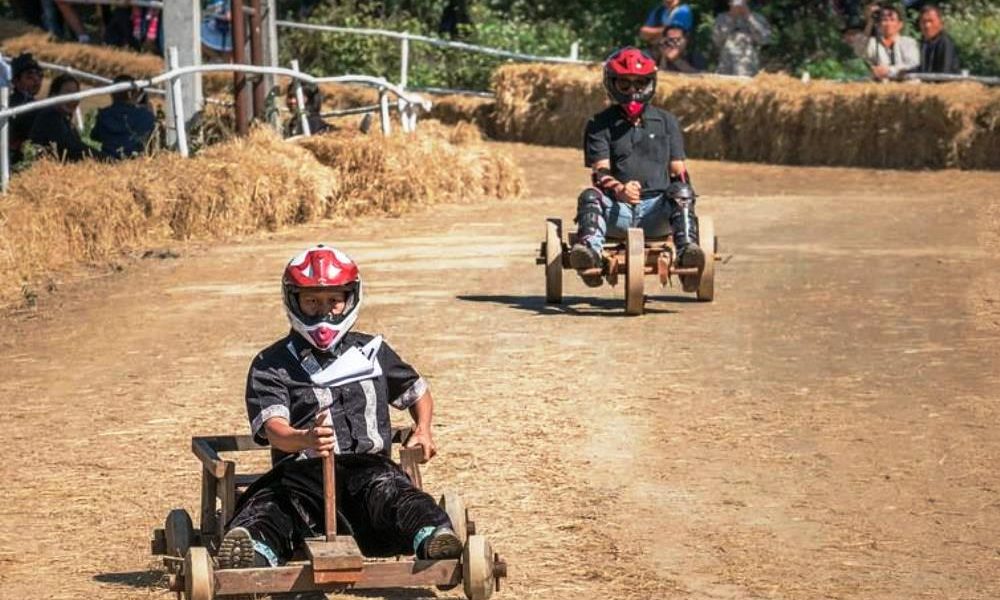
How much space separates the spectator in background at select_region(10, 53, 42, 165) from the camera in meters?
18.3

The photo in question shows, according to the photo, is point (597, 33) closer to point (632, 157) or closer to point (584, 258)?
point (632, 157)

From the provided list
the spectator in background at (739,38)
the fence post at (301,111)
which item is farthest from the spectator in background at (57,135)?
the spectator in background at (739,38)

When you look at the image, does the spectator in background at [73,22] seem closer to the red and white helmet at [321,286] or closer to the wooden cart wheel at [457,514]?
the red and white helmet at [321,286]

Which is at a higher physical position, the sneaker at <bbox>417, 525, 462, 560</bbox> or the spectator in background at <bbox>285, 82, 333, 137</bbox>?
the spectator in background at <bbox>285, 82, 333, 137</bbox>

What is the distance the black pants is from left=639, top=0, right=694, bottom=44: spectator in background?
1916 cm

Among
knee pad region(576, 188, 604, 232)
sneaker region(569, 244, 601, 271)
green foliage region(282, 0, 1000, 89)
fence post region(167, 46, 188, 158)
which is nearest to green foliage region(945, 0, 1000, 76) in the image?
green foliage region(282, 0, 1000, 89)

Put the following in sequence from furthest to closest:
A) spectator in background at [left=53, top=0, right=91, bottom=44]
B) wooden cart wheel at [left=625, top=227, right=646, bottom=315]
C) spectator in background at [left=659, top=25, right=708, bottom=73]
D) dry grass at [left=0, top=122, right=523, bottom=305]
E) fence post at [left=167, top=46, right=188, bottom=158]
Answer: spectator in background at [left=53, top=0, right=91, bottom=44] → spectator in background at [left=659, top=25, right=708, bottom=73] → fence post at [left=167, top=46, right=188, bottom=158] → dry grass at [left=0, top=122, right=523, bottom=305] → wooden cart wheel at [left=625, top=227, right=646, bottom=315]

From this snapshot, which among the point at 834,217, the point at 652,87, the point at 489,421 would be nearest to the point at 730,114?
the point at 834,217

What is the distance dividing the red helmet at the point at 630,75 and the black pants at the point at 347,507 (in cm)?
683

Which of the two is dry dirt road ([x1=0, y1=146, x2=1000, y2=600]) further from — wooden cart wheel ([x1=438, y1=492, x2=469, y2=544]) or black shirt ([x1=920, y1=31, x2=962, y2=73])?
black shirt ([x1=920, y1=31, x2=962, y2=73])

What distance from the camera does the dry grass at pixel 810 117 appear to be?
76.4ft

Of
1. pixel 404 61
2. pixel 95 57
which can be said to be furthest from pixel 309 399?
pixel 95 57

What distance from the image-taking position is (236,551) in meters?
6.27

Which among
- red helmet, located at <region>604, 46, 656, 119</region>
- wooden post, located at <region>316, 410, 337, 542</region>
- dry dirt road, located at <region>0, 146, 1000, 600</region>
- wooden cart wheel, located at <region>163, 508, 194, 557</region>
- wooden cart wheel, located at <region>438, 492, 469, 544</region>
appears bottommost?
dry dirt road, located at <region>0, 146, 1000, 600</region>
